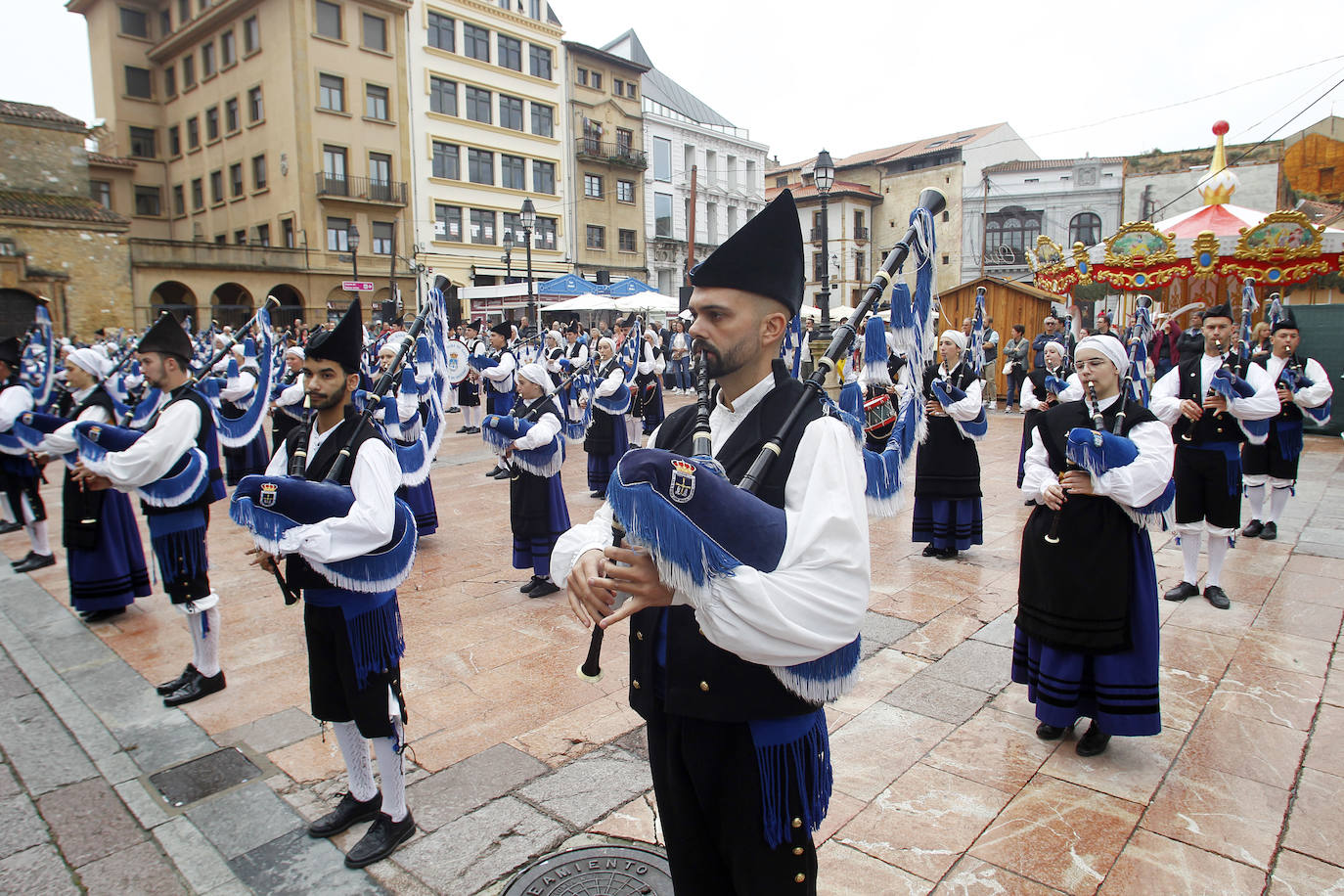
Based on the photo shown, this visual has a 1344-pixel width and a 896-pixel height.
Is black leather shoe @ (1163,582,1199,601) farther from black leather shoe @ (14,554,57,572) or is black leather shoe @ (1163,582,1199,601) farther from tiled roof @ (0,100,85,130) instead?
tiled roof @ (0,100,85,130)

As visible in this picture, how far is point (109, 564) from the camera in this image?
5809 millimetres

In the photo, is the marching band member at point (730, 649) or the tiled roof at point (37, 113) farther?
the tiled roof at point (37, 113)

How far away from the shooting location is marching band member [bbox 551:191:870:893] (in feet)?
5.46

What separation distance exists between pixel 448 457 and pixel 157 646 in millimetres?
7841

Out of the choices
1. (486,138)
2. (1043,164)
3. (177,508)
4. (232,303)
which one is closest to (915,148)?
(1043,164)

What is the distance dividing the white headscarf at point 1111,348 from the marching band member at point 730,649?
2588mm

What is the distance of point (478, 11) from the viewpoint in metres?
35.7

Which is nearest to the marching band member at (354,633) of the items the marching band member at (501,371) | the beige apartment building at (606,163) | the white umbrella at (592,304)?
the marching band member at (501,371)

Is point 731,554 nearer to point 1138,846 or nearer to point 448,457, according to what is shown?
point 1138,846

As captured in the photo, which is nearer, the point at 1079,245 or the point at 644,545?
the point at 644,545

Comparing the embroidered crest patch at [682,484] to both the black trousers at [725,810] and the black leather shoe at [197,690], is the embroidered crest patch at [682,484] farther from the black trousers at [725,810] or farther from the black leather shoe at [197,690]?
the black leather shoe at [197,690]

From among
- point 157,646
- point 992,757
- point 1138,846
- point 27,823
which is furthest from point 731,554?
point 157,646

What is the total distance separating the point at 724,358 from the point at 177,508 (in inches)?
166

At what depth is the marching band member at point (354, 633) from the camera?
3.12m
